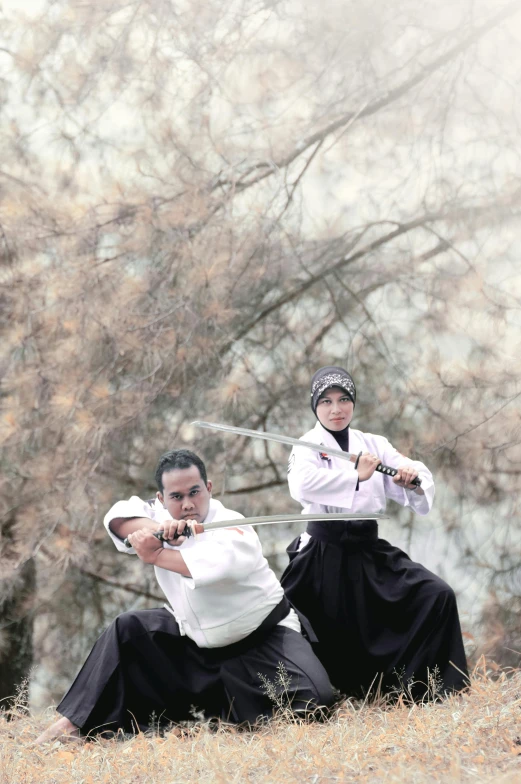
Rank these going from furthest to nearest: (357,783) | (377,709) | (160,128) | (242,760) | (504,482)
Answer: (160,128) < (504,482) < (377,709) < (242,760) < (357,783)

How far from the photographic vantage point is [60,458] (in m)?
5.15

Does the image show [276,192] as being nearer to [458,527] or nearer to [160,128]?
[160,128]

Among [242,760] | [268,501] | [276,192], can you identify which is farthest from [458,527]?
[242,760]

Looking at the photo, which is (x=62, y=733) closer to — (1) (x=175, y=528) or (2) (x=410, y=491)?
(1) (x=175, y=528)

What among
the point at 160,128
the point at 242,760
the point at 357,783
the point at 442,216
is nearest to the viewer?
the point at 357,783

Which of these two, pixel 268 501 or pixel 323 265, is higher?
pixel 323 265

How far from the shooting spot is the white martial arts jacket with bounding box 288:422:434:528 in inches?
128

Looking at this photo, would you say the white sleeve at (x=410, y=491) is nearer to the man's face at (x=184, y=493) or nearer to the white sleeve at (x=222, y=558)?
the white sleeve at (x=222, y=558)

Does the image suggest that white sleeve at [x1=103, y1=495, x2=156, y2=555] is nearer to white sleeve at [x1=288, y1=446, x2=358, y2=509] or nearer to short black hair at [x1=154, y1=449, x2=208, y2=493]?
short black hair at [x1=154, y1=449, x2=208, y2=493]

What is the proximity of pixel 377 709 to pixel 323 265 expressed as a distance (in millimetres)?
2736

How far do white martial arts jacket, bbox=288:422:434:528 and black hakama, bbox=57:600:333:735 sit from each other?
417mm

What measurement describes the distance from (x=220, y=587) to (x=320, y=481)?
1.77 ft

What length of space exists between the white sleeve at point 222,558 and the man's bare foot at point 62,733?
61 centimetres

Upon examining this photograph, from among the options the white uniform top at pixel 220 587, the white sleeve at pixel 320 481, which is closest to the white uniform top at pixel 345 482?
the white sleeve at pixel 320 481
